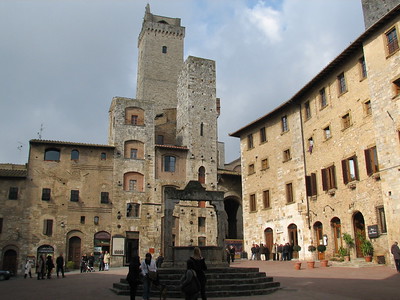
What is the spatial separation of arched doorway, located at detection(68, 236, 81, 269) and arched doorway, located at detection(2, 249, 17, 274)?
4081 mm

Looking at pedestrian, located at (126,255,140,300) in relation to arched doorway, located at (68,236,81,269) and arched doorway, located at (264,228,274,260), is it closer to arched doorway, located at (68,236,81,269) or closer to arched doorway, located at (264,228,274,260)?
arched doorway, located at (264,228,274,260)

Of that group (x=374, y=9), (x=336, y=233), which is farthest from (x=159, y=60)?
(x=336, y=233)

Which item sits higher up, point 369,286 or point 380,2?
point 380,2

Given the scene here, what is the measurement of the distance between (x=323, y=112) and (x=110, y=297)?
20.0 meters

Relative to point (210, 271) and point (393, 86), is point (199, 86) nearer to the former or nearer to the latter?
point (393, 86)

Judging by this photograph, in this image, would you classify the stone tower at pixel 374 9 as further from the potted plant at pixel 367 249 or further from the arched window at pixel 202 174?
the arched window at pixel 202 174

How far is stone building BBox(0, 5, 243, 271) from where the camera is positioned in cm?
3375

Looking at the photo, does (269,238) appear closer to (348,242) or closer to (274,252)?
(274,252)

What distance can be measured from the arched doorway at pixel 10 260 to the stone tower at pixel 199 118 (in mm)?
15805

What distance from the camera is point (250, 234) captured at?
1389 inches

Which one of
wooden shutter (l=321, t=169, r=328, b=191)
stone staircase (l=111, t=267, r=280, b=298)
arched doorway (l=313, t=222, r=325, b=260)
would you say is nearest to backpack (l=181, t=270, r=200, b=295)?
stone staircase (l=111, t=267, r=280, b=298)

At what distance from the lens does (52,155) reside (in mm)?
35781

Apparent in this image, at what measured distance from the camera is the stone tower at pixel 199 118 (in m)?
39.8

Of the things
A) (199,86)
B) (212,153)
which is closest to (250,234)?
(212,153)
